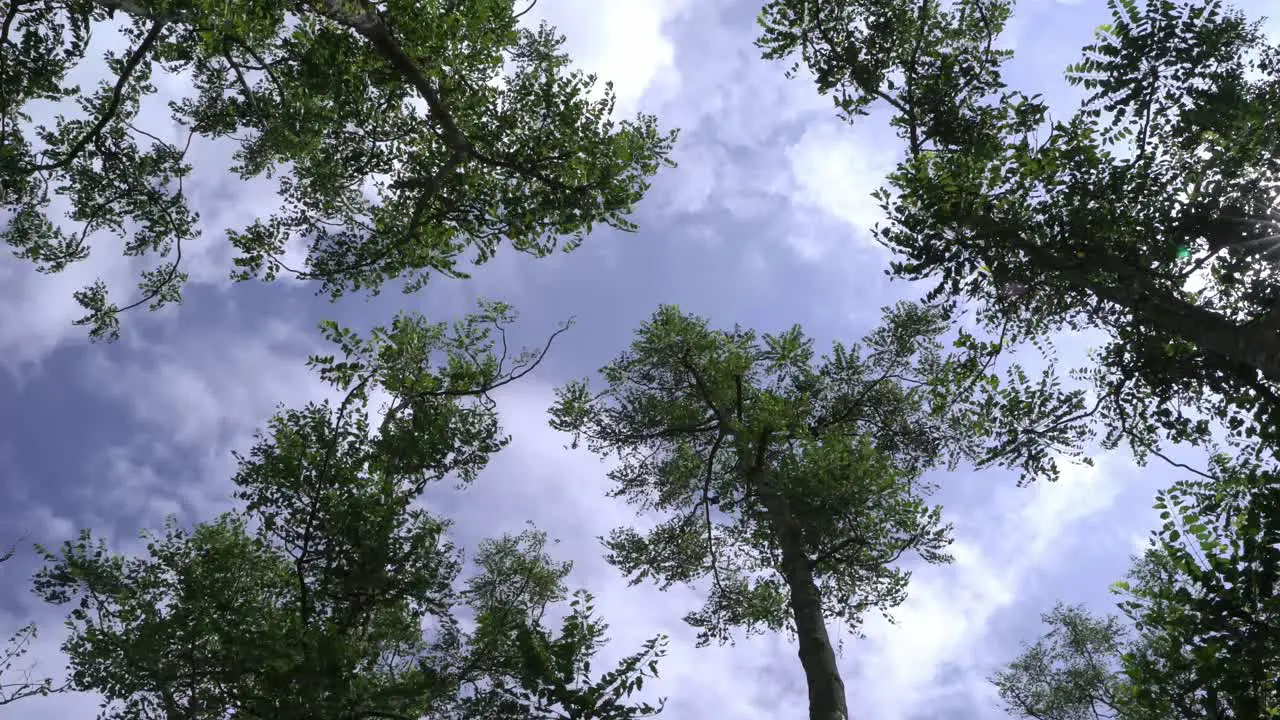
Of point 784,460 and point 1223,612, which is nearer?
point 1223,612

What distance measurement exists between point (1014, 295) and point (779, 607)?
10.2 metres

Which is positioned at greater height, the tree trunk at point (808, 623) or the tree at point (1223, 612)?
the tree trunk at point (808, 623)

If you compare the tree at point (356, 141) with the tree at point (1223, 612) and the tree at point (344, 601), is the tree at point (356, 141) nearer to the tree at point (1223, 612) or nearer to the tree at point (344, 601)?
the tree at point (344, 601)

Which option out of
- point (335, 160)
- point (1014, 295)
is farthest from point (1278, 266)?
point (335, 160)

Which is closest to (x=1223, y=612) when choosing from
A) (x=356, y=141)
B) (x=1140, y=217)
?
(x=1140, y=217)

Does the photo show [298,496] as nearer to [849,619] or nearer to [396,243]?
[396,243]

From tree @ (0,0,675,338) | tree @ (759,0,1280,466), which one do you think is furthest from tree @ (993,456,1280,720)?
tree @ (0,0,675,338)

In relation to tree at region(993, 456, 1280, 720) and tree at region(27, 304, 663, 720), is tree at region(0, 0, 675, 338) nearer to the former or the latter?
tree at region(27, 304, 663, 720)

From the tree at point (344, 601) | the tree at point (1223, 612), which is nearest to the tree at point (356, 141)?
the tree at point (344, 601)

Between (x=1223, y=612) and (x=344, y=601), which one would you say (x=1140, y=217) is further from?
(x=344, y=601)

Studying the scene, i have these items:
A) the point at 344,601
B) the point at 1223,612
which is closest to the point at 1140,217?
the point at 1223,612

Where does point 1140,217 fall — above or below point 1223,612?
above

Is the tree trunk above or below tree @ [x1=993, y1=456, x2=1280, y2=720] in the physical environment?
above

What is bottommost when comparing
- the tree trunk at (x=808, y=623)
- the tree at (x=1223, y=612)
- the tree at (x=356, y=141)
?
the tree at (x=1223, y=612)
